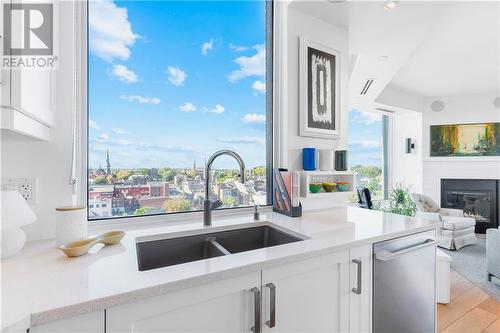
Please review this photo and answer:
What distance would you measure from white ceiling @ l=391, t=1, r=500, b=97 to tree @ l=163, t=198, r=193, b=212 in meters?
2.86

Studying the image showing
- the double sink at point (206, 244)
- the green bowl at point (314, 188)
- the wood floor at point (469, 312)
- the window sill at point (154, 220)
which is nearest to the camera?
the double sink at point (206, 244)

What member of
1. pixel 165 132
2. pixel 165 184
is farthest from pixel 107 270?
pixel 165 132

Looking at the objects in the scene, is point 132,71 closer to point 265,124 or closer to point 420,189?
point 265,124

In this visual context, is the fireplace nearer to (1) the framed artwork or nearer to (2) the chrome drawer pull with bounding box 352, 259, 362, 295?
(1) the framed artwork

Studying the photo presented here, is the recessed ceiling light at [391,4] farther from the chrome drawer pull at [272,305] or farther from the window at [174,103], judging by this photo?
the chrome drawer pull at [272,305]

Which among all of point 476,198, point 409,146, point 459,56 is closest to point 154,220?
point 459,56

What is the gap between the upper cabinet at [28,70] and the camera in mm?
740

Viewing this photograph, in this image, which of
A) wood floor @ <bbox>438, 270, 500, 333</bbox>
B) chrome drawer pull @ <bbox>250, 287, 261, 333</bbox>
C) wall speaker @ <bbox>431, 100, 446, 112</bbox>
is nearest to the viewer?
chrome drawer pull @ <bbox>250, 287, 261, 333</bbox>

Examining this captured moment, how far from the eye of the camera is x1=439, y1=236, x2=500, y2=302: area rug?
2.53 metres

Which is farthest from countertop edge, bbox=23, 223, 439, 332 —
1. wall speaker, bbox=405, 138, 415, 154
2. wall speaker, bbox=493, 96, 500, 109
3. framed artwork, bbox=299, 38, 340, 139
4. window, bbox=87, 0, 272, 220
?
wall speaker, bbox=493, 96, 500, 109

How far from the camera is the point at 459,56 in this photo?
132 inches

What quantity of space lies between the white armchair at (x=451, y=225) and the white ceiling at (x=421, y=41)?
1964 millimetres

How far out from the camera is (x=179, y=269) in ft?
2.65

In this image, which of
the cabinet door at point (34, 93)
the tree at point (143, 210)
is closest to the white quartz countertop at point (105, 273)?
the tree at point (143, 210)
